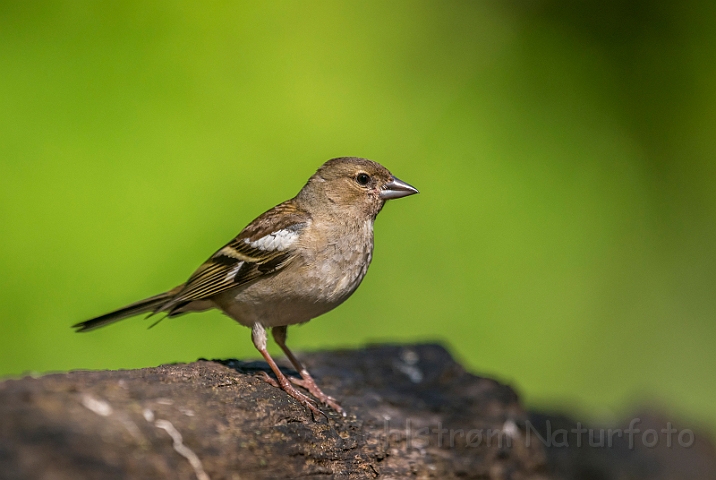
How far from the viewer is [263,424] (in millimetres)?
2842

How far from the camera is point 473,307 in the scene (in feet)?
19.4

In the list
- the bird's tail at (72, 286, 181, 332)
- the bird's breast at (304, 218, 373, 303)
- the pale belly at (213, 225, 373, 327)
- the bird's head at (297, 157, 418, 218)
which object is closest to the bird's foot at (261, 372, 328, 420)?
the pale belly at (213, 225, 373, 327)

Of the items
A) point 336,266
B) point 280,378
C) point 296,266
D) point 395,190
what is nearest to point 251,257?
point 296,266

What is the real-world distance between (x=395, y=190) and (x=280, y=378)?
47.7 inches

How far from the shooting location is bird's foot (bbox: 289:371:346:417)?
3449 mm

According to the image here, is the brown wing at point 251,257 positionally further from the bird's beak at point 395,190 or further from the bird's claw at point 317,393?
the bird's claw at point 317,393

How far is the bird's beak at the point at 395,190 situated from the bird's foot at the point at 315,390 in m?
1.04

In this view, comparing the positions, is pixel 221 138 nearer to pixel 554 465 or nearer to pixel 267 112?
pixel 267 112

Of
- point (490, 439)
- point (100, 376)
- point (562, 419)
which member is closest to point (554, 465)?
point (562, 419)

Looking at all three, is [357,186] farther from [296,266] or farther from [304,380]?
[304,380]

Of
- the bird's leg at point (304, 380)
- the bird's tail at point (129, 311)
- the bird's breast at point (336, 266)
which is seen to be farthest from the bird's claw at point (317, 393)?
the bird's tail at point (129, 311)

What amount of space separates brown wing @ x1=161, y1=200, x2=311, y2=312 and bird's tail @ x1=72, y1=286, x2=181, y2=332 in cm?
9

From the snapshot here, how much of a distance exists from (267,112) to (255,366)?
2.28 meters

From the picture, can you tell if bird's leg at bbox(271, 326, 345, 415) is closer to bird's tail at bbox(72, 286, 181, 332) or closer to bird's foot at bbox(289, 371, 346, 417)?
bird's foot at bbox(289, 371, 346, 417)
